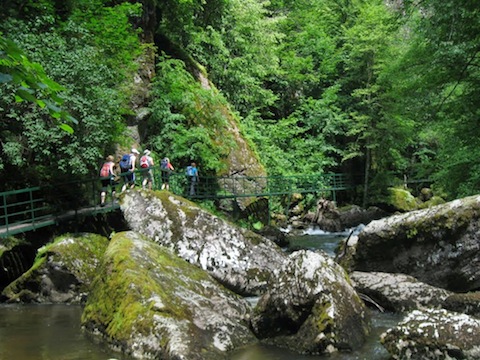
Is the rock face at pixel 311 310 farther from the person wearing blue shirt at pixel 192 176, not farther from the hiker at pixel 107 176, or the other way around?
the person wearing blue shirt at pixel 192 176

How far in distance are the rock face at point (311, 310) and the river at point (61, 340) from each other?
0.18m

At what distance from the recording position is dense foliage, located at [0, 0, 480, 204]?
1101 cm

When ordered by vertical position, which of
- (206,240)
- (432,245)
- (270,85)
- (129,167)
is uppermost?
(270,85)

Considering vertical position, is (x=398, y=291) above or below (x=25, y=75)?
below

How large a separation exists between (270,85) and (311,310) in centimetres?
2576

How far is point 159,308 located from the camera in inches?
226

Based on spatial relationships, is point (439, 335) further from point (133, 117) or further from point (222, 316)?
point (133, 117)

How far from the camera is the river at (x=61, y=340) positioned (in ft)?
18.2

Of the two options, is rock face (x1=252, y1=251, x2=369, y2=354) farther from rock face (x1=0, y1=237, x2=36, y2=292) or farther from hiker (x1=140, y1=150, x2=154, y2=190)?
hiker (x1=140, y1=150, x2=154, y2=190)

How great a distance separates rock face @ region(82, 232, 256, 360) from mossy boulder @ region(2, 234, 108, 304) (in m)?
2.11

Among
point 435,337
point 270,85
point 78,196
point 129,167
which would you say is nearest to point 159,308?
point 435,337

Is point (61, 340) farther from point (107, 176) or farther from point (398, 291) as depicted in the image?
point (107, 176)

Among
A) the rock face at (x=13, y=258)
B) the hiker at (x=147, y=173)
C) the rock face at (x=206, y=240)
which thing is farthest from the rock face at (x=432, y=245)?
the rock face at (x=13, y=258)

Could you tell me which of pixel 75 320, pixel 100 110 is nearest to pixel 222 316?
pixel 75 320
